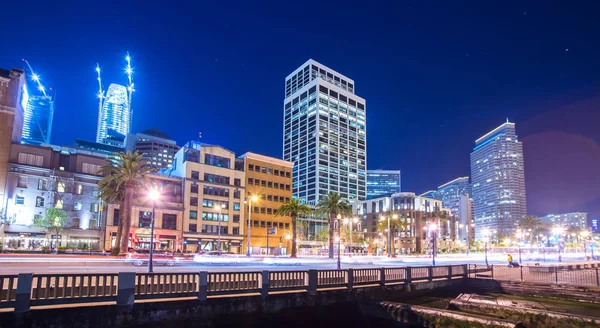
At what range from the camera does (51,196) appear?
7375 centimetres

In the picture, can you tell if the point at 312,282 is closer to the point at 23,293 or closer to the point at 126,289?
the point at 126,289

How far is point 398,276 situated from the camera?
23406 mm

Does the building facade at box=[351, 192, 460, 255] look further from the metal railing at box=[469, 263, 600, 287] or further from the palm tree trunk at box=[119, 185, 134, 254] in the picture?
the metal railing at box=[469, 263, 600, 287]

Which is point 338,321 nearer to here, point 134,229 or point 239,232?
point 134,229

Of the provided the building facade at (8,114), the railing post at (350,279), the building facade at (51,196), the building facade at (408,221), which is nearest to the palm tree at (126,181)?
the building facade at (51,196)

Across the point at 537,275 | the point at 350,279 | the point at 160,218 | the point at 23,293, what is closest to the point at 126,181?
the point at 160,218

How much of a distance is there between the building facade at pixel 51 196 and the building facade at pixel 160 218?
9.79ft

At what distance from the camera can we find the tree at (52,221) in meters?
66.8

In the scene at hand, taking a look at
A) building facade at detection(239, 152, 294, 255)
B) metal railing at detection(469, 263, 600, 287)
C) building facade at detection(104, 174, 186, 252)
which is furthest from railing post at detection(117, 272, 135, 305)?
building facade at detection(239, 152, 294, 255)

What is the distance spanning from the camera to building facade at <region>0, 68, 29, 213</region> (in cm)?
6962

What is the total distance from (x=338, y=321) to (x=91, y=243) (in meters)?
70.8

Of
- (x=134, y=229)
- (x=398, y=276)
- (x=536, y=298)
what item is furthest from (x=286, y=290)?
(x=134, y=229)

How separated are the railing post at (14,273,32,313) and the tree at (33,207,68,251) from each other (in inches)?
2497

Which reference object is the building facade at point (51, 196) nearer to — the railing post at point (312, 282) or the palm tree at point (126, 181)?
the palm tree at point (126, 181)
